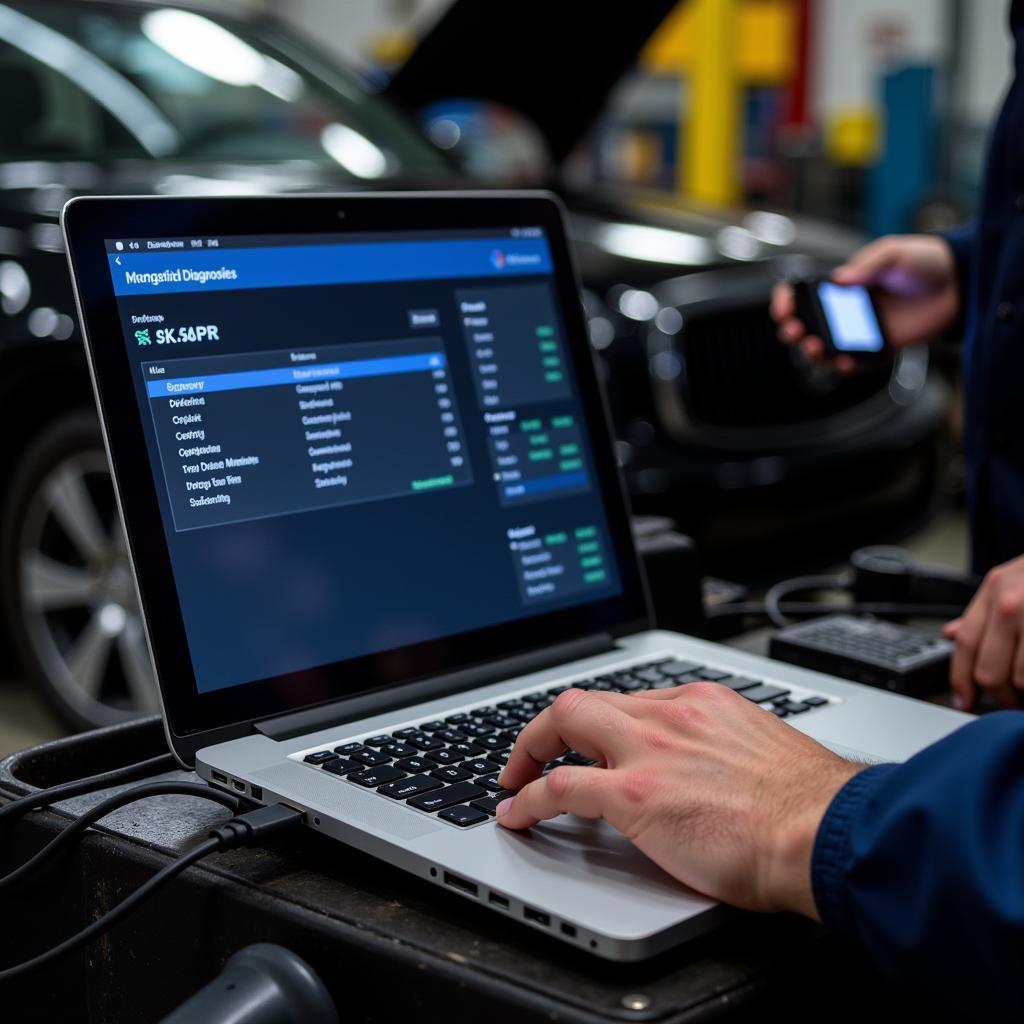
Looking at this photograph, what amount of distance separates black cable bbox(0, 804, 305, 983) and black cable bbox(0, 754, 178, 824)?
0.10 m

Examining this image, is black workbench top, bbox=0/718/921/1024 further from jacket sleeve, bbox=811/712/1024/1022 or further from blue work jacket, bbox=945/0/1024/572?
blue work jacket, bbox=945/0/1024/572

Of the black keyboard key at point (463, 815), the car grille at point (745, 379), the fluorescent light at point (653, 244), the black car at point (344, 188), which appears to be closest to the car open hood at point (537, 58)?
the black car at point (344, 188)

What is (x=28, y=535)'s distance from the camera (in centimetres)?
247

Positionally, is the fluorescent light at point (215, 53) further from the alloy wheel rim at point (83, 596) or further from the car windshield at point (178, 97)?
the alloy wheel rim at point (83, 596)

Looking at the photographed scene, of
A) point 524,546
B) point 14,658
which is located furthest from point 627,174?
point 524,546

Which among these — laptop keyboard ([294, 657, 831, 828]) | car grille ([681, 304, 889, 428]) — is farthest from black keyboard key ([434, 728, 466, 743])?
car grille ([681, 304, 889, 428])

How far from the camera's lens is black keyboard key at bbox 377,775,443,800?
0.77 m

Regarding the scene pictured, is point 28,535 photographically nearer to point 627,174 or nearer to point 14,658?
point 14,658

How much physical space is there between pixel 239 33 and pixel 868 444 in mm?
1716

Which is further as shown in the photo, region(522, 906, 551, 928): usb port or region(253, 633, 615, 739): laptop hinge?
region(253, 633, 615, 739): laptop hinge

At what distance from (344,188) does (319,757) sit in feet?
7.09

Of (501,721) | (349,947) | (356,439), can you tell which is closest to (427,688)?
(501,721)

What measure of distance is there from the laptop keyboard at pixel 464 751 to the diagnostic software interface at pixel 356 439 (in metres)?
0.08

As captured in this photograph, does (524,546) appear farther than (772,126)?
No
